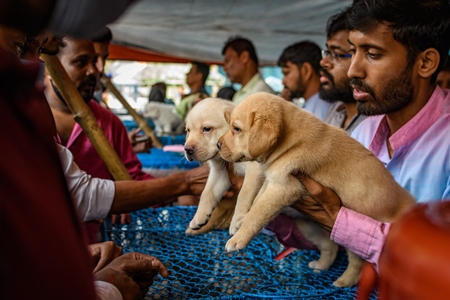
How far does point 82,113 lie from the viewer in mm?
2234

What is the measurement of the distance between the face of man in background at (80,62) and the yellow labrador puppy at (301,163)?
55.1 inches

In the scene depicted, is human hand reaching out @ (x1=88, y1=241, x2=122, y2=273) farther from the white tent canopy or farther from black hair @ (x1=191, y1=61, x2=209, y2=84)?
black hair @ (x1=191, y1=61, x2=209, y2=84)

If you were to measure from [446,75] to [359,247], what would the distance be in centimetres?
233

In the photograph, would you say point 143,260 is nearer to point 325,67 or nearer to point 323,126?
point 323,126

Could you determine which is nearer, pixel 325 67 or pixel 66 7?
pixel 66 7

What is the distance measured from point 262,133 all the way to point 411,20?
0.70 m

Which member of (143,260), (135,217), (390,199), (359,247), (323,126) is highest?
(323,126)

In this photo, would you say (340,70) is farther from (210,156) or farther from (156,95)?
(156,95)

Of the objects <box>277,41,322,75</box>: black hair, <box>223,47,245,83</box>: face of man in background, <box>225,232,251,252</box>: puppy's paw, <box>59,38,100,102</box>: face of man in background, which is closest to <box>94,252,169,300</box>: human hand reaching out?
<box>225,232,251,252</box>: puppy's paw

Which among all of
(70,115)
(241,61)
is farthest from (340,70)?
(241,61)

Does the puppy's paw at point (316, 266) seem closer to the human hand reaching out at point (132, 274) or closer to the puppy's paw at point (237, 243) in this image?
the puppy's paw at point (237, 243)

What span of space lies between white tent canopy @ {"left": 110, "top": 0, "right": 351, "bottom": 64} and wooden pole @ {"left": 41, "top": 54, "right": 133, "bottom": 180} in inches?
82.7

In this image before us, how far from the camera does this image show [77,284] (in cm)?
59

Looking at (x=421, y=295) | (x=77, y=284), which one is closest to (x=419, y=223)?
(x=421, y=295)
